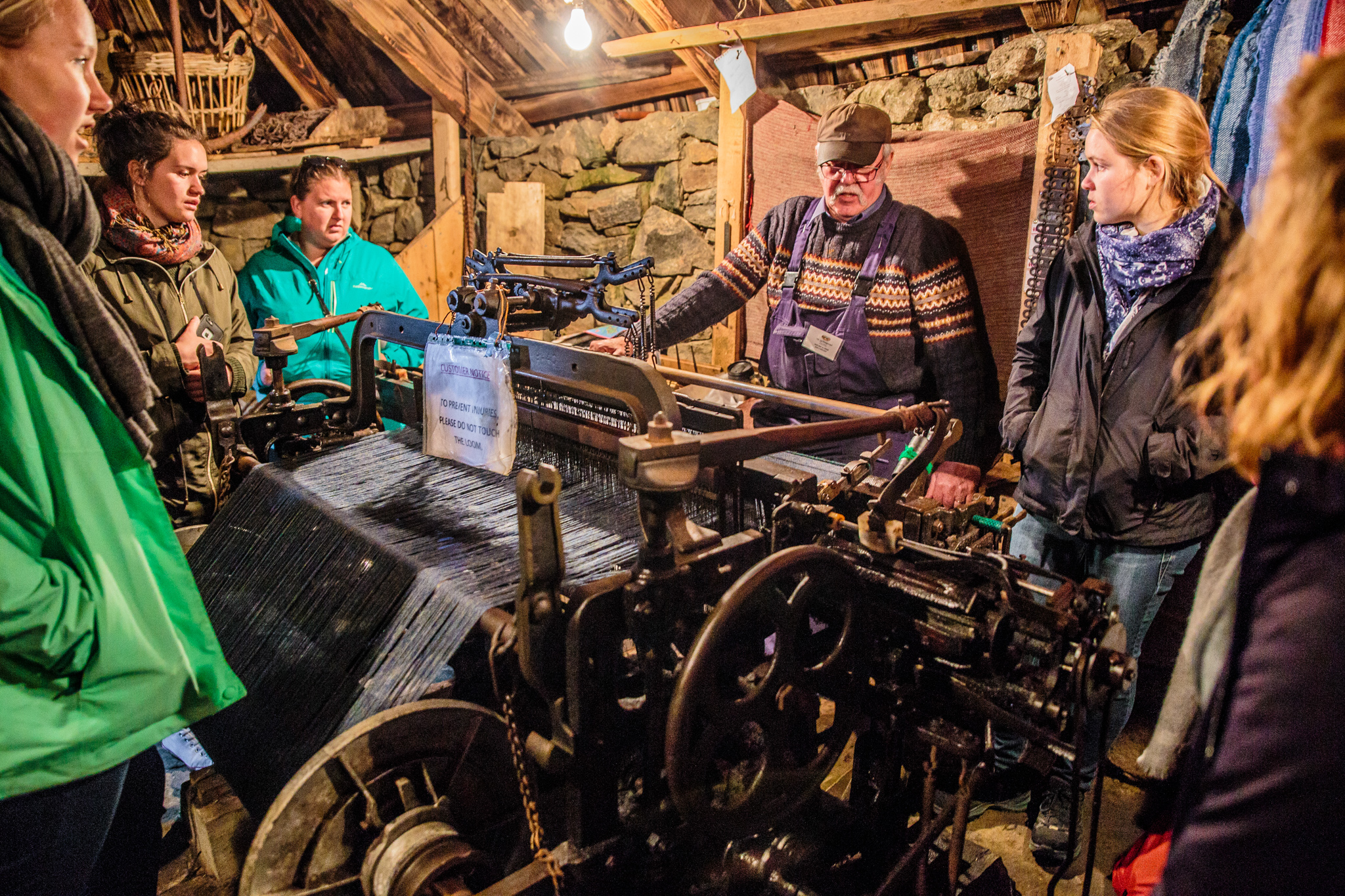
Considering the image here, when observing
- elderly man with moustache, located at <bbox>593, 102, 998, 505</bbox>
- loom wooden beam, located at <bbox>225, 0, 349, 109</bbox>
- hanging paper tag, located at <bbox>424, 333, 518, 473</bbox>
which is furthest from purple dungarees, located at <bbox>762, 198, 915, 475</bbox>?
loom wooden beam, located at <bbox>225, 0, 349, 109</bbox>

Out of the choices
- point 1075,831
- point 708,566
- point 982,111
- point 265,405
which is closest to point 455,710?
point 708,566

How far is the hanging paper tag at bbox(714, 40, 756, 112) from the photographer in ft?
12.4

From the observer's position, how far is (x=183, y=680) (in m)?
1.29

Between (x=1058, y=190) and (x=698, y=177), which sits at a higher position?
(x=698, y=177)

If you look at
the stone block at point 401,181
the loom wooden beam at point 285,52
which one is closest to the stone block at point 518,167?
the stone block at point 401,181

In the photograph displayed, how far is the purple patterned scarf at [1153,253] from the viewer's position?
2.05m

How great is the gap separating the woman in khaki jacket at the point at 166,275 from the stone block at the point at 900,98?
9.47ft

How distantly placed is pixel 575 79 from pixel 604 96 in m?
0.28

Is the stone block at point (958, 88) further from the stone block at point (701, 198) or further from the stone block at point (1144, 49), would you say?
the stone block at point (701, 198)

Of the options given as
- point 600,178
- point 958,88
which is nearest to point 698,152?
point 600,178

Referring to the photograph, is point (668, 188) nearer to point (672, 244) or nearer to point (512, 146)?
Result: point (672, 244)

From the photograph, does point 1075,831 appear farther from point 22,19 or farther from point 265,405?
point 265,405

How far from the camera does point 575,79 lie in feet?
17.6

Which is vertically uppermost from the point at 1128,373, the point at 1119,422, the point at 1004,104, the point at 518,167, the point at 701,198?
the point at 1004,104
